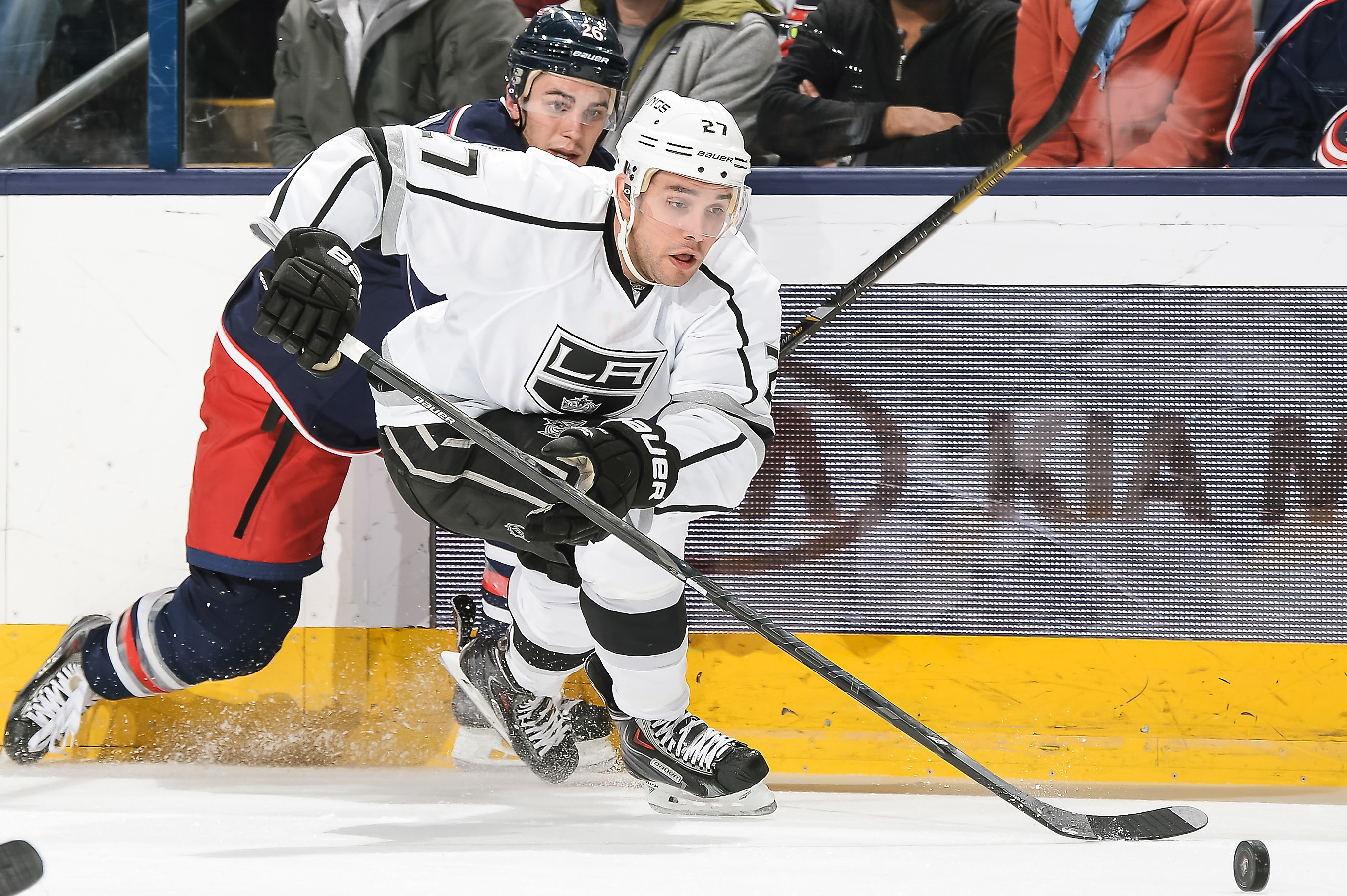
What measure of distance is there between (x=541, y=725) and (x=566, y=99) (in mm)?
1161

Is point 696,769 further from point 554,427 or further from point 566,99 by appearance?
point 566,99

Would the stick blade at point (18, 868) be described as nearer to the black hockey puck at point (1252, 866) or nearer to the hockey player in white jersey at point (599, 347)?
the hockey player in white jersey at point (599, 347)

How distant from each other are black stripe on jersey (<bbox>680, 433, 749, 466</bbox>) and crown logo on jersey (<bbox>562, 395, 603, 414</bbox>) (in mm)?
255

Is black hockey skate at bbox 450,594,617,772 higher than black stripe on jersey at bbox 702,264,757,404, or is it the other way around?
black stripe on jersey at bbox 702,264,757,404

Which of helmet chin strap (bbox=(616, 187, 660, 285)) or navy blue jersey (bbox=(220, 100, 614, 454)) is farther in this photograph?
navy blue jersey (bbox=(220, 100, 614, 454))

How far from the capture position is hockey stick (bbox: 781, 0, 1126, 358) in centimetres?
206

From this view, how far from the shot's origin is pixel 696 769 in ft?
6.59

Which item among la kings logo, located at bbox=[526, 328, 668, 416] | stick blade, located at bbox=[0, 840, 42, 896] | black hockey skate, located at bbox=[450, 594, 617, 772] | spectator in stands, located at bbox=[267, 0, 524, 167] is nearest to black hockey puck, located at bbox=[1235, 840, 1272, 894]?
la kings logo, located at bbox=[526, 328, 668, 416]

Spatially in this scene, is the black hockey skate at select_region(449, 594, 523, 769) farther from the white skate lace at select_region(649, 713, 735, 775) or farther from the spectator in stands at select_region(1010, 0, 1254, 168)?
the spectator in stands at select_region(1010, 0, 1254, 168)

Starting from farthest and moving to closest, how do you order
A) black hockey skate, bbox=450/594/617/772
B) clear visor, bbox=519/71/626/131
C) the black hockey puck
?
black hockey skate, bbox=450/594/617/772
clear visor, bbox=519/71/626/131
the black hockey puck

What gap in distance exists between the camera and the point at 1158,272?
2342 mm

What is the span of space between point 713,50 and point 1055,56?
694mm

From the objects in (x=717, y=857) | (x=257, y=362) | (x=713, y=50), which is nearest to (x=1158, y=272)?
(x=713, y=50)

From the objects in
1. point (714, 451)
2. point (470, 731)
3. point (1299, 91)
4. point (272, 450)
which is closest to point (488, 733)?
point (470, 731)
